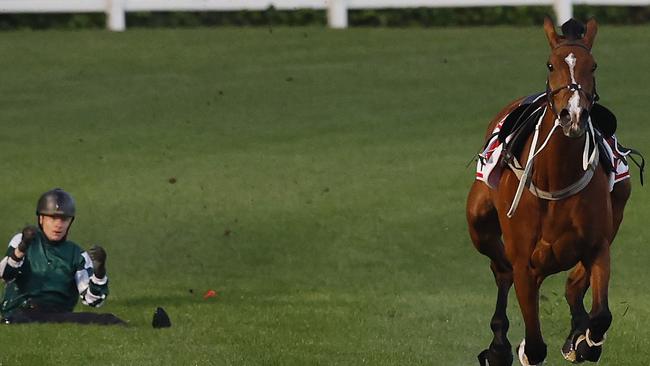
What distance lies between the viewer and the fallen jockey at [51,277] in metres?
11.6

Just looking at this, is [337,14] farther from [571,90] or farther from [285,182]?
[571,90]

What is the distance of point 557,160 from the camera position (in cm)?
831

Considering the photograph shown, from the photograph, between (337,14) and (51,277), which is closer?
(51,277)

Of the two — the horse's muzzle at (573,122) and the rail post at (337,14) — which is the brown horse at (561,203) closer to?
the horse's muzzle at (573,122)

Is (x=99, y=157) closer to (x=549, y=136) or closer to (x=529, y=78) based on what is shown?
(x=529, y=78)

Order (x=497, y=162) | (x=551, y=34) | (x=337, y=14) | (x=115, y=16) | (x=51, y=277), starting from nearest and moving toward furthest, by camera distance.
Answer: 1. (x=551, y=34)
2. (x=497, y=162)
3. (x=51, y=277)
4. (x=115, y=16)
5. (x=337, y=14)

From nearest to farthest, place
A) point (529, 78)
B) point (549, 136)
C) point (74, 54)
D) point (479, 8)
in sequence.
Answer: point (549, 136)
point (529, 78)
point (74, 54)
point (479, 8)

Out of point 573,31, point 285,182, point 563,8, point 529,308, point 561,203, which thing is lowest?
point 529,308

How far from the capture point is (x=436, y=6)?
27.9 meters

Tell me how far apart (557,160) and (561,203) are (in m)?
0.28

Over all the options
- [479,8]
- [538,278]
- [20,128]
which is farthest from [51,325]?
[479,8]

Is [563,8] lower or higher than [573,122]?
higher

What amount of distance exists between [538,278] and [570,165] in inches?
30.1

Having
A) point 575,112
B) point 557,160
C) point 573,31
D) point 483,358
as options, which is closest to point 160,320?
point 483,358
